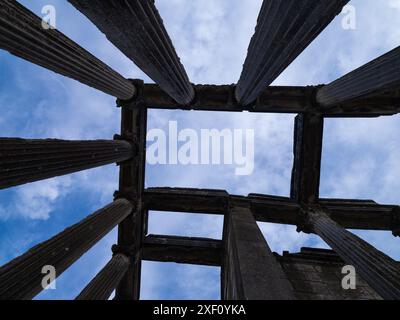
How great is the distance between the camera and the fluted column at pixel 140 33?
7117mm

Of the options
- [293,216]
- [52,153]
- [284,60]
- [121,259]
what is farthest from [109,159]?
Result: [293,216]

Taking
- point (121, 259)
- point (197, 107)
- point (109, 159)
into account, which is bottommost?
point (121, 259)

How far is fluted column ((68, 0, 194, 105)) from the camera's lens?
7117 millimetres

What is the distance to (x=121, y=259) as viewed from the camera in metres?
13.8

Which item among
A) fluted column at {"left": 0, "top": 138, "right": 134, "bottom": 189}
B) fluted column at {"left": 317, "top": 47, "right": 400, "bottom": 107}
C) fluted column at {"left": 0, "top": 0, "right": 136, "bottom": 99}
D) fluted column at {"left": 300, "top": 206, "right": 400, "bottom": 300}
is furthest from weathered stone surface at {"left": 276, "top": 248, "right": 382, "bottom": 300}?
fluted column at {"left": 0, "top": 0, "right": 136, "bottom": 99}

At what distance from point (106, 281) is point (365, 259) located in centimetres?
946

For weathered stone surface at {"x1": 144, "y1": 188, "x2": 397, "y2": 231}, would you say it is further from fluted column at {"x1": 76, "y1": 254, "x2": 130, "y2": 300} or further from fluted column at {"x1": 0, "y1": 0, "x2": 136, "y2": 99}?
fluted column at {"x1": 0, "y1": 0, "x2": 136, "y2": 99}

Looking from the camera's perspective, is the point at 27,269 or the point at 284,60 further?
the point at 284,60

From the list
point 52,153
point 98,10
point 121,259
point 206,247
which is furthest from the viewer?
point 206,247

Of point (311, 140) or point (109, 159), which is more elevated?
point (311, 140)

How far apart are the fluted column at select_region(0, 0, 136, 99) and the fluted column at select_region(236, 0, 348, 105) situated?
5.56 meters
